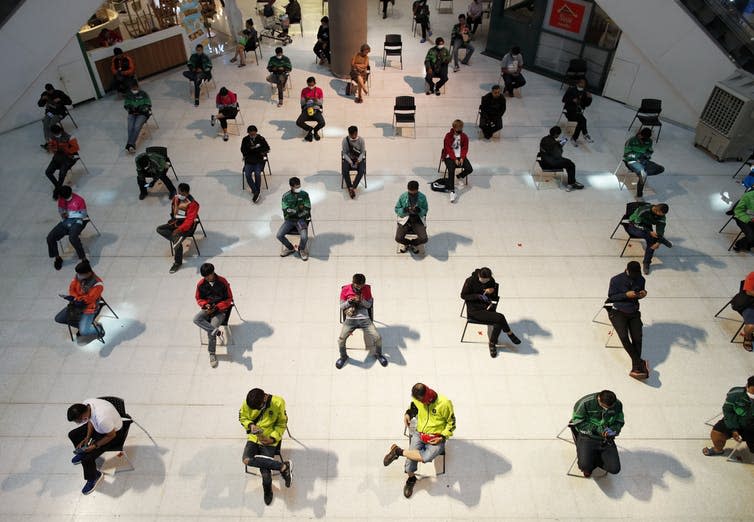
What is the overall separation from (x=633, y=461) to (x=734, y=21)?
918 centimetres

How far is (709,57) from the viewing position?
10875 mm

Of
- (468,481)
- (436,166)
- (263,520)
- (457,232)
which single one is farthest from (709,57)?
(263,520)

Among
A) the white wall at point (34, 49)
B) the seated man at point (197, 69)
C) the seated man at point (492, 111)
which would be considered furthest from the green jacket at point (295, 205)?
the white wall at point (34, 49)

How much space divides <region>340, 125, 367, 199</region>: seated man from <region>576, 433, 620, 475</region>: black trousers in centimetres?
571

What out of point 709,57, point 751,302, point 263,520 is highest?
point 709,57

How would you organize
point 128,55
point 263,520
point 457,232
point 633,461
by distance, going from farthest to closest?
1. point 128,55
2. point 457,232
3. point 633,461
4. point 263,520

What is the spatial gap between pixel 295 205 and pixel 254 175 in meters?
1.75

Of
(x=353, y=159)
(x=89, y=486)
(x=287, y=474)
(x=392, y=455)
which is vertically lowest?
(x=89, y=486)

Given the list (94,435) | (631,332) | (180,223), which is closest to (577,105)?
(631,332)

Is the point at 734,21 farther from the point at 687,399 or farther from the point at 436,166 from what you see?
the point at 687,399

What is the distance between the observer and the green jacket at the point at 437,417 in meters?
5.64

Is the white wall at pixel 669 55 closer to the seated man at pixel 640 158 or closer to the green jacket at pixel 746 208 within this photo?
Result: the seated man at pixel 640 158

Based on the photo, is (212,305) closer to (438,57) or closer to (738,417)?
(738,417)

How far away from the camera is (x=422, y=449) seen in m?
5.83
